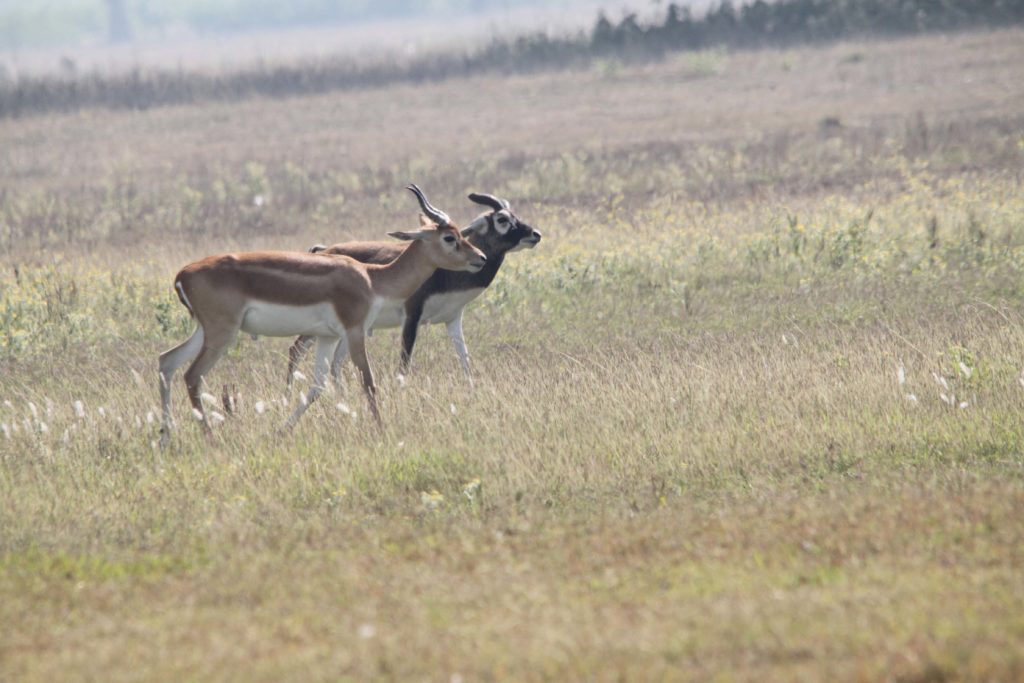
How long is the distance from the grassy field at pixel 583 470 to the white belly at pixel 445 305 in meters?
0.55

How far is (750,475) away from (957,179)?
16.6 metres

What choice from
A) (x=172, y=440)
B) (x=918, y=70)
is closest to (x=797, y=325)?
(x=172, y=440)

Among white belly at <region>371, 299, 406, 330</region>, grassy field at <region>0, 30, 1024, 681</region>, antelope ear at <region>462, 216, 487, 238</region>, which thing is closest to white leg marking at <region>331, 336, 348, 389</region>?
grassy field at <region>0, 30, 1024, 681</region>

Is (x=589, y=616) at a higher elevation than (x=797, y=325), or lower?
higher

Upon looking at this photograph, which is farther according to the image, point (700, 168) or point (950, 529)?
point (700, 168)

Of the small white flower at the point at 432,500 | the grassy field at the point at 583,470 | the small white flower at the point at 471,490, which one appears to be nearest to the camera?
the grassy field at the point at 583,470

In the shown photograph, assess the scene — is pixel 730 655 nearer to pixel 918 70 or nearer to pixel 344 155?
pixel 344 155

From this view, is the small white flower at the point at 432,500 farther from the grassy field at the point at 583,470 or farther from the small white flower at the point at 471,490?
the small white flower at the point at 471,490

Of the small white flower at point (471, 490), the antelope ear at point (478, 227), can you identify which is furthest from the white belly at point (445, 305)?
the small white flower at point (471, 490)

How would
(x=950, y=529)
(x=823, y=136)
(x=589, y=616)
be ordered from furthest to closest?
1. (x=823, y=136)
2. (x=950, y=529)
3. (x=589, y=616)

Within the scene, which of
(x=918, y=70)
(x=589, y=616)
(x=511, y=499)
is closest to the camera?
(x=589, y=616)

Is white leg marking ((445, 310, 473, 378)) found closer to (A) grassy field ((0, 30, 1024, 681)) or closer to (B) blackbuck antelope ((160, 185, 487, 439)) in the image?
(A) grassy field ((0, 30, 1024, 681))

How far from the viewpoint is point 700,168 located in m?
29.6

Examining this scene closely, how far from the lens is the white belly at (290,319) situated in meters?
11.7
